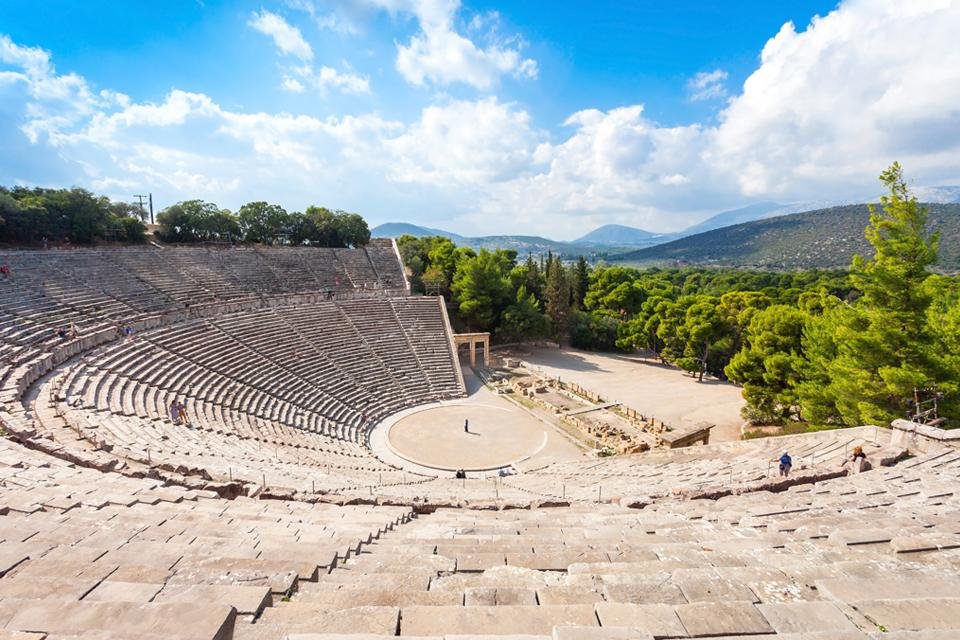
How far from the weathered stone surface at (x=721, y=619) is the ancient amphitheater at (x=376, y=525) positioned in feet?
0.05

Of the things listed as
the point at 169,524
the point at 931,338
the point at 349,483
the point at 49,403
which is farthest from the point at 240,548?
the point at 931,338

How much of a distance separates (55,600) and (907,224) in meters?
19.9

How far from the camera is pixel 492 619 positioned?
3438mm

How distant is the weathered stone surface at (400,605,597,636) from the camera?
130 inches

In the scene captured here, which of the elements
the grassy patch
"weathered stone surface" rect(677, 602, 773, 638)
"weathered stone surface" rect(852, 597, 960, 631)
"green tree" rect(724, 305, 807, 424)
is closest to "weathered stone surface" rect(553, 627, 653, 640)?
"weathered stone surface" rect(677, 602, 773, 638)

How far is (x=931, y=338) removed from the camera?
45.8ft

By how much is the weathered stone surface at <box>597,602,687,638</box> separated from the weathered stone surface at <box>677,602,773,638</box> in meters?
0.07

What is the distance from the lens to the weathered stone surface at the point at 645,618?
3.21m

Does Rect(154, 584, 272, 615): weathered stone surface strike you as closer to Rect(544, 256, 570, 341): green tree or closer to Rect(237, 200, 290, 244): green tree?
Rect(544, 256, 570, 341): green tree

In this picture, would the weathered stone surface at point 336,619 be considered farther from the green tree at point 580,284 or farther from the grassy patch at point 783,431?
the green tree at point 580,284

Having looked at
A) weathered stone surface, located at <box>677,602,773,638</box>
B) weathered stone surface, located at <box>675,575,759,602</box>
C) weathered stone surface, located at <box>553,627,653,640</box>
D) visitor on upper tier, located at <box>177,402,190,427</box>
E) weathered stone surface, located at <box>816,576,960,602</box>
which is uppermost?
weathered stone surface, located at <box>553,627,653,640</box>

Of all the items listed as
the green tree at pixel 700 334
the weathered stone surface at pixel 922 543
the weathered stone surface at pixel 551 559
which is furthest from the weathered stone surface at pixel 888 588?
the green tree at pixel 700 334

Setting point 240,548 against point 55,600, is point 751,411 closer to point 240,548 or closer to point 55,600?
point 240,548

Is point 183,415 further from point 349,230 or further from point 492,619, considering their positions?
point 349,230
